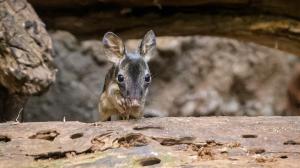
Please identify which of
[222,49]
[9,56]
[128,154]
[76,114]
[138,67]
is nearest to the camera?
[128,154]

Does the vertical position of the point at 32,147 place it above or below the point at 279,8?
below

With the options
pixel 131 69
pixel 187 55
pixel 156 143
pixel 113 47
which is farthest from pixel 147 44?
pixel 187 55

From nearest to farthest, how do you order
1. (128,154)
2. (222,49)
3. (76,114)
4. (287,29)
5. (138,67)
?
(128,154)
(138,67)
(287,29)
(76,114)
(222,49)

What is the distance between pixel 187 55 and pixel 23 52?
3451mm

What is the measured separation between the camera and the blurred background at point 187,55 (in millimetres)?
6004

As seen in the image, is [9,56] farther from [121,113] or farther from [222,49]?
[222,49]

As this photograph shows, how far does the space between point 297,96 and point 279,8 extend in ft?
10.3

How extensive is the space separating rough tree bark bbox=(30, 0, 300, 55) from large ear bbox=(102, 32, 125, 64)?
872 mm

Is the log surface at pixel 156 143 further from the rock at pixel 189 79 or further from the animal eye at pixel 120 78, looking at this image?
the rock at pixel 189 79

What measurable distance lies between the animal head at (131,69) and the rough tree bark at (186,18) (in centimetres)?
89

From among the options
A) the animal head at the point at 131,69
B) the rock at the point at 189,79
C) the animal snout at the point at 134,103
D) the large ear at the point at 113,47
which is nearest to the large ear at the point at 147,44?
the animal head at the point at 131,69

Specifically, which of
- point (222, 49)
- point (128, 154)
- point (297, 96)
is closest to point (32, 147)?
point (128, 154)

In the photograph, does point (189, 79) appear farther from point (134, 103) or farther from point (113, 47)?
point (134, 103)

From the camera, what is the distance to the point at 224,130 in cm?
408
